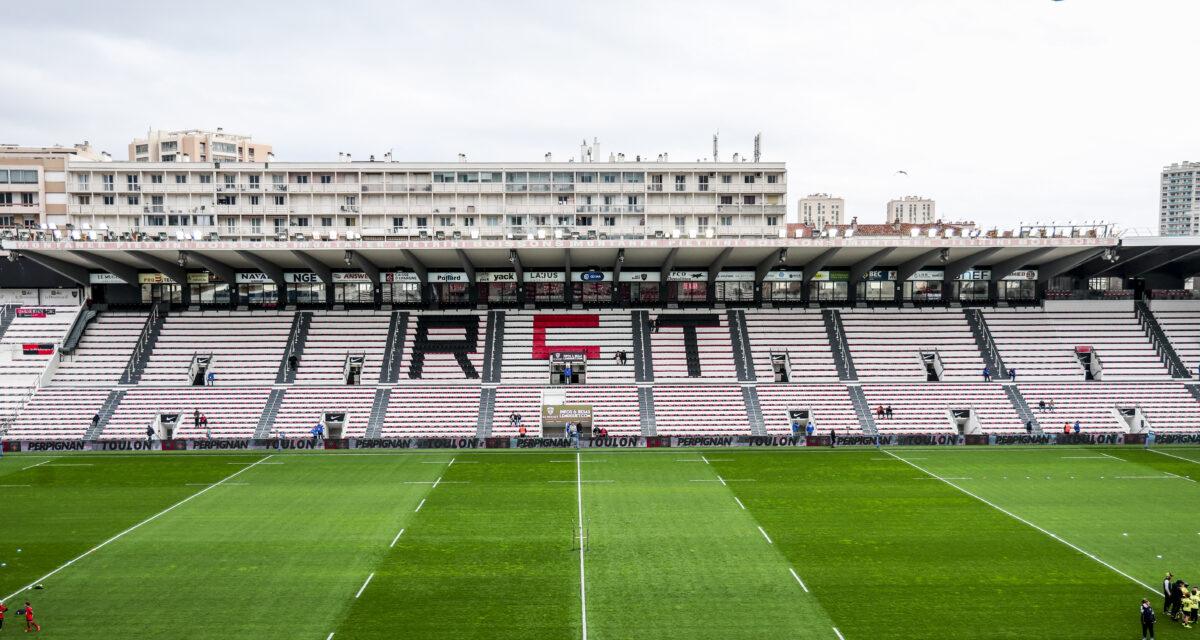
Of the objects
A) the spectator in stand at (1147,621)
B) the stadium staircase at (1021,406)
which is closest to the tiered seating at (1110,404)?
the stadium staircase at (1021,406)

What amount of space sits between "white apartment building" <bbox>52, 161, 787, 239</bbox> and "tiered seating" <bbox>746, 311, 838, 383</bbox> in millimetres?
17519

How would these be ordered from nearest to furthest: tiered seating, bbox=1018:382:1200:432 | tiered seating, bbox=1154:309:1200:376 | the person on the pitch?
the person on the pitch
tiered seating, bbox=1018:382:1200:432
tiered seating, bbox=1154:309:1200:376

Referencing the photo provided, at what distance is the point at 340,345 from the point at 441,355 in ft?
23.8

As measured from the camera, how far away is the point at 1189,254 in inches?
2137

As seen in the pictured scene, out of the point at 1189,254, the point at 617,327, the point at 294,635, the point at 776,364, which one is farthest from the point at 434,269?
the point at 1189,254

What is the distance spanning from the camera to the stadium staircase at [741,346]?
53.7 meters

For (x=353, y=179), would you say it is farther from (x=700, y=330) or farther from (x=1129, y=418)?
(x=1129, y=418)

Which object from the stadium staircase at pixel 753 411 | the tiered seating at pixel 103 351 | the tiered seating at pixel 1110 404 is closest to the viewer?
the stadium staircase at pixel 753 411

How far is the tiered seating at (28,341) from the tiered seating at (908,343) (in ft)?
179

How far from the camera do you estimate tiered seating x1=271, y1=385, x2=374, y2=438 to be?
1893 inches

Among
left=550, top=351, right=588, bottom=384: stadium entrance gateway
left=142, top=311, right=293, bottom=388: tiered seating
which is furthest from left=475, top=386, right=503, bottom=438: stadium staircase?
left=142, top=311, right=293, bottom=388: tiered seating

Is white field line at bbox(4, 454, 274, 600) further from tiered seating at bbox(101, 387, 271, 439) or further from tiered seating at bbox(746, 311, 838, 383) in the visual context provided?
tiered seating at bbox(746, 311, 838, 383)

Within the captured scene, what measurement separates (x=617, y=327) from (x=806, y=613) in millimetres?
37084

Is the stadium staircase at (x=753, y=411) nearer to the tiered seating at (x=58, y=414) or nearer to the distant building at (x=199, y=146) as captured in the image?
the tiered seating at (x=58, y=414)
